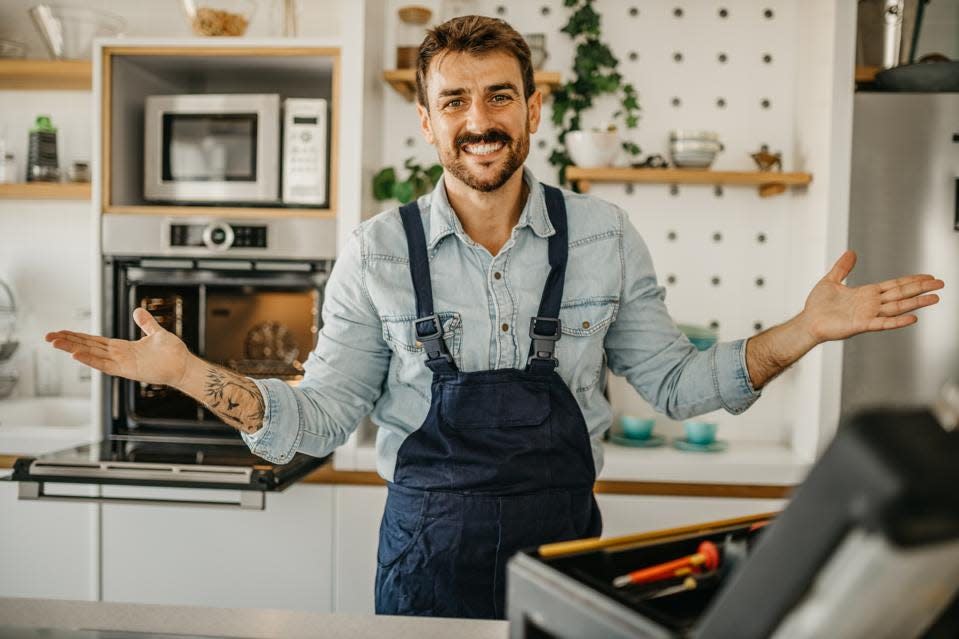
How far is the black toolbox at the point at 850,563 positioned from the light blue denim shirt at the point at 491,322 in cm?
85

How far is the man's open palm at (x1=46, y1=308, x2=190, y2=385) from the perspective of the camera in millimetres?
1251

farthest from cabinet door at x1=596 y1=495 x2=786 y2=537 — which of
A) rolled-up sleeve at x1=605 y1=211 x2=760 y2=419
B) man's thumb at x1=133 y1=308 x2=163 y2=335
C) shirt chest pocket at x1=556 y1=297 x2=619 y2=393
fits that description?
man's thumb at x1=133 y1=308 x2=163 y2=335

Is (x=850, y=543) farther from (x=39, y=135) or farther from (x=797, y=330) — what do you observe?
(x=39, y=135)

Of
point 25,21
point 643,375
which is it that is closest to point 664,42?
point 643,375

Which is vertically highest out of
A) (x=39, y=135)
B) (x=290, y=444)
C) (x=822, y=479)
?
(x=39, y=135)

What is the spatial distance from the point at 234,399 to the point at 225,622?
43 cm

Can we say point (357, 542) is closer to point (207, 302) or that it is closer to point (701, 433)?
point (207, 302)

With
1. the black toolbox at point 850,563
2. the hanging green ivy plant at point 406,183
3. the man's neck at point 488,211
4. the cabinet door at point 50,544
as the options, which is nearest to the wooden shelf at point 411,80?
the hanging green ivy plant at point 406,183

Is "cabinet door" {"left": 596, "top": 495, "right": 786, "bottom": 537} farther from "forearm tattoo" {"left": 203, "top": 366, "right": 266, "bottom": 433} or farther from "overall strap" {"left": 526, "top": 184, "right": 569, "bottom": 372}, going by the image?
"forearm tattoo" {"left": 203, "top": 366, "right": 266, "bottom": 433}

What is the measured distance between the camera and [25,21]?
2.96 m

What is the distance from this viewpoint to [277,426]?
142cm

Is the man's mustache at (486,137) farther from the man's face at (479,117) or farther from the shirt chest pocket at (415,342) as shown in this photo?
the shirt chest pocket at (415,342)

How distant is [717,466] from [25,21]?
2.79 meters

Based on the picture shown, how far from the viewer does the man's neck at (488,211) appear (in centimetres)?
162
